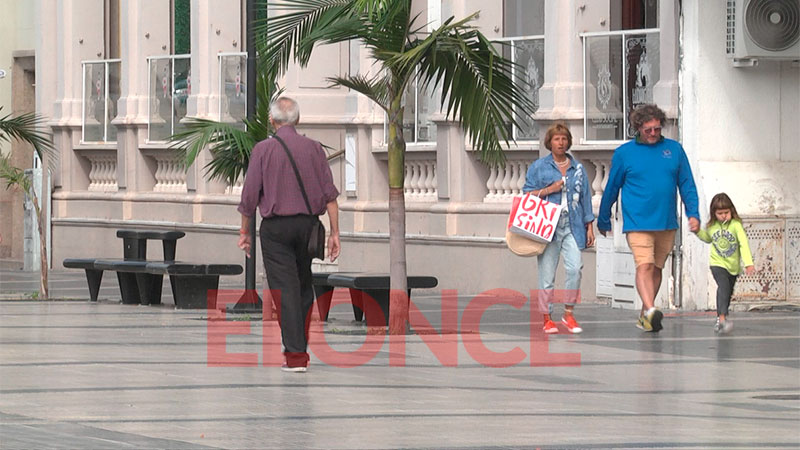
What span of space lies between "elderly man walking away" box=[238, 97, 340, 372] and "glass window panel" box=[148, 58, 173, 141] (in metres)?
16.6

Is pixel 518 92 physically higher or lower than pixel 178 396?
higher

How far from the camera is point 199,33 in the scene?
27344 mm

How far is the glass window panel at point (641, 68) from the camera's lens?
19.2 meters

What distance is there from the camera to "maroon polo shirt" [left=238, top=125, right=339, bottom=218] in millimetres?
12102

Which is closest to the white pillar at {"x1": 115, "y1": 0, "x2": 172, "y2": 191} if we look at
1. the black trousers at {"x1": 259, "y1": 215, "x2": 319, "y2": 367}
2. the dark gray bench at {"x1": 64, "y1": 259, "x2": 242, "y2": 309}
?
the dark gray bench at {"x1": 64, "y1": 259, "x2": 242, "y2": 309}

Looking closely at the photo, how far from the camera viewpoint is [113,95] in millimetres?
30266

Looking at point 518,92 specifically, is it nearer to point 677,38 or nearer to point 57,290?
point 677,38

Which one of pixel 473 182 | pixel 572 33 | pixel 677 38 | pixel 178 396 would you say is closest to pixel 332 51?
pixel 473 182

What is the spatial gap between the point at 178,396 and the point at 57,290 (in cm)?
1316

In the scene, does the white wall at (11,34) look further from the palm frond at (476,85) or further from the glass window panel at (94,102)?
the palm frond at (476,85)

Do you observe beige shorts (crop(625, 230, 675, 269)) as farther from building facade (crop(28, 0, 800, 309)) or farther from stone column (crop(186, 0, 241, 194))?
stone column (crop(186, 0, 241, 194))

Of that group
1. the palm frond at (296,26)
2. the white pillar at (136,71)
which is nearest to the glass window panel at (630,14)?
the palm frond at (296,26)

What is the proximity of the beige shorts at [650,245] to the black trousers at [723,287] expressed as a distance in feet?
2.01

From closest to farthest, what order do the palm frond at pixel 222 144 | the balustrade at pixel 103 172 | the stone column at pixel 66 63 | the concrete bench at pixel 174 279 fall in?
the palm frond at pixel 222 144, the concrete bench at pixel 174 279, the balustrade at pixel 103 172, the stone column at pixel 66 63
